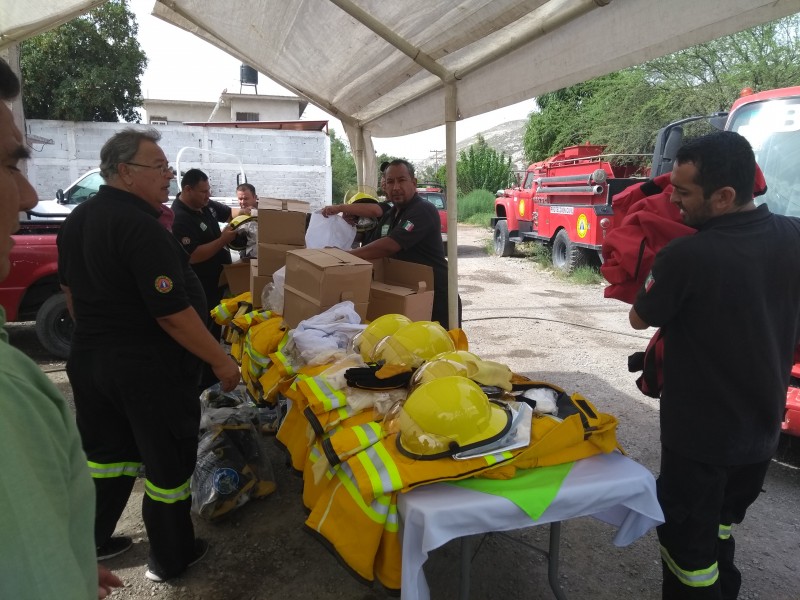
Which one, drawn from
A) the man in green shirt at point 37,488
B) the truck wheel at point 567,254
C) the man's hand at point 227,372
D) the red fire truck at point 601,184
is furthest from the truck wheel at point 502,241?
the man in green shirt at point 37,488

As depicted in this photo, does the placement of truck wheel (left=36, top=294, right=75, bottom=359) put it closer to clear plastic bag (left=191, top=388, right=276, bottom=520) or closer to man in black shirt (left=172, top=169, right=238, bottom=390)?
man in black shirt (left=172, top=169, right=238, bottom=390)

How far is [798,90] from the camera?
3.91 m

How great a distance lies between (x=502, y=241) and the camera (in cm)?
1520

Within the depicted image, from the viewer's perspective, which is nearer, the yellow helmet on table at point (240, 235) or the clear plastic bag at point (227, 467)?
the clear plastic bag at point (227, 467)

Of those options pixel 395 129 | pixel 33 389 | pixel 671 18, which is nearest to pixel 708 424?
pixel 671 18

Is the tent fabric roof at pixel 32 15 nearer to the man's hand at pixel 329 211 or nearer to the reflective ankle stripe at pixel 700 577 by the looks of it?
the man's hand at pixel 329 211

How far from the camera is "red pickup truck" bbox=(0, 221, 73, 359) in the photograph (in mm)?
5438

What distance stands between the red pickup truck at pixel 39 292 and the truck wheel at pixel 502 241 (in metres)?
11.4

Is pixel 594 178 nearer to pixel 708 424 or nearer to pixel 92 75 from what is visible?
pixel 708 424

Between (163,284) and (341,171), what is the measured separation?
32.2 m

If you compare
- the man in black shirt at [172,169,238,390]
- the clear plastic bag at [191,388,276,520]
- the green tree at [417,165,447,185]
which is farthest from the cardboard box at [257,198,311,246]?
the green tree at [417,165,447,185]

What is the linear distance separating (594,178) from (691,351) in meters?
8.20

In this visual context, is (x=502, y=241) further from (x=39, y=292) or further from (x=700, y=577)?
(x=700, y=577)

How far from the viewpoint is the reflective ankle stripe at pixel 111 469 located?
8.09 feet
